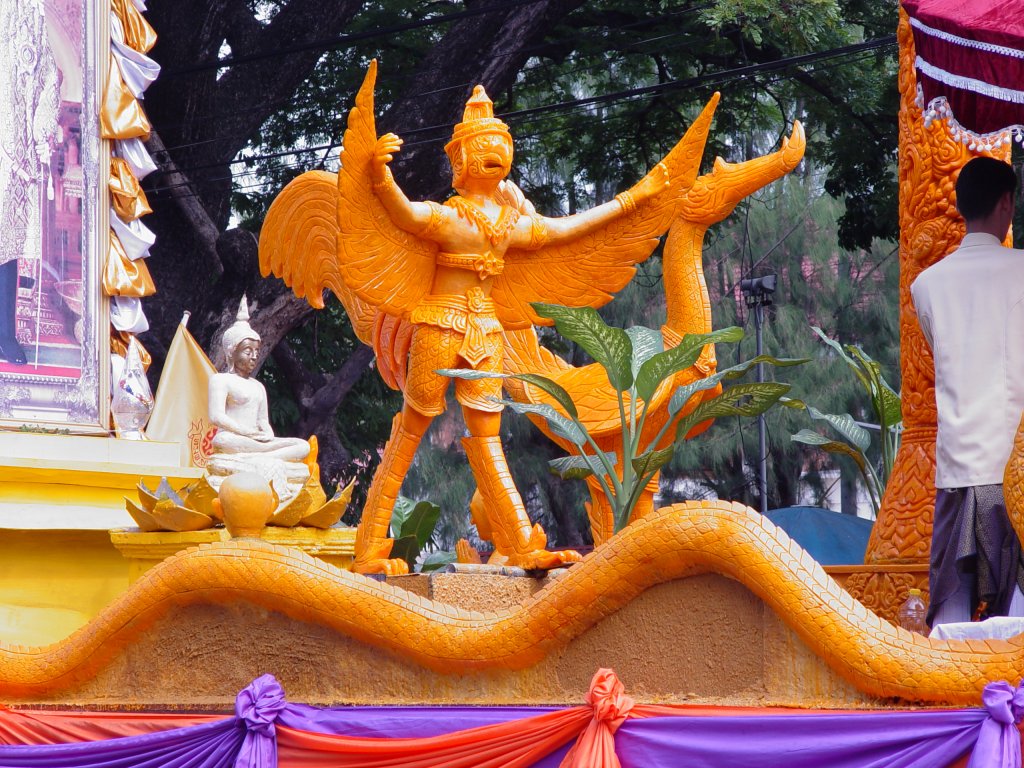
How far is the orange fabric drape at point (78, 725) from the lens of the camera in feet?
12.5

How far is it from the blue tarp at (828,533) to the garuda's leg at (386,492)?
6.56 meters

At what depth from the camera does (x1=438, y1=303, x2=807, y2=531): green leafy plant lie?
554cm

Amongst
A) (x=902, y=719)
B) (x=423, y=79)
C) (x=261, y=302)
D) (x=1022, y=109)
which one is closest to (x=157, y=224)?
(x=261, y=302)

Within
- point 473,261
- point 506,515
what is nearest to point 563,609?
point 506,515

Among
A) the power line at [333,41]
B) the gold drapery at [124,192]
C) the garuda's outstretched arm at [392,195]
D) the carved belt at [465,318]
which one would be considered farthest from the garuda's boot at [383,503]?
the power line at [333,41]

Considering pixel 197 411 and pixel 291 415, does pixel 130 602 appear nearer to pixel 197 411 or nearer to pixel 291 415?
pixel 197 411

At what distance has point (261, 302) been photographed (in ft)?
42.3

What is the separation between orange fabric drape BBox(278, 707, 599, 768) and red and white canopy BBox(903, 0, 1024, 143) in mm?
2013

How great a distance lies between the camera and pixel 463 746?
3.22m

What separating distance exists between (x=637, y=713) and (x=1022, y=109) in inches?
82.6

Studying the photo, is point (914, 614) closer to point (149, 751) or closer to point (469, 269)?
point (469, 269)

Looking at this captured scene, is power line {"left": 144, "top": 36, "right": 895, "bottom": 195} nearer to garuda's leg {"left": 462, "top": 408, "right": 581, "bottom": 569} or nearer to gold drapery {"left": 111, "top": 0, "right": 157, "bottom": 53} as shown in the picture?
gold drapery {"left": 111, "top": 0, "right": 157, "bottom": 53}

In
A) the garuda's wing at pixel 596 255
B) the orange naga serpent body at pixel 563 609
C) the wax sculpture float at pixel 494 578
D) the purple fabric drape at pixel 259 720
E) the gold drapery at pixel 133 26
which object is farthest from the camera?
the gold drapery at pixel 133 26

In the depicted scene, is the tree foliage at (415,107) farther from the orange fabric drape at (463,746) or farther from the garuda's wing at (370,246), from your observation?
the orange fabric drape at (463,746)
